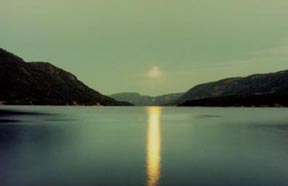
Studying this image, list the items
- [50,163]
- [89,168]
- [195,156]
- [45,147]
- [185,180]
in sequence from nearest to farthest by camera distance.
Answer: [185,180]
[89,168]
[50,163]
[195,156]
[45,147]

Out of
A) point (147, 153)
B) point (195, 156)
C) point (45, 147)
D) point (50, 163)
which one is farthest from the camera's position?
point (45, 147)

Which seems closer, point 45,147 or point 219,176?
point 219,176

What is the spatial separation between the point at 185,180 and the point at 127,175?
6.89 m

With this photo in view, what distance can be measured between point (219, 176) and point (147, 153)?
78.2 ft

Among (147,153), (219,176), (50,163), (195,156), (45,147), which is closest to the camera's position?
(219,176)

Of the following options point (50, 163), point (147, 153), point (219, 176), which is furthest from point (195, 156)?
point (50, 163)

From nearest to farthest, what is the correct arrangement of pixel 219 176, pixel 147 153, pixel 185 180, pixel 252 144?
pixel 185 180
pixel 219 176
pixel 147 153
pixel 252 144

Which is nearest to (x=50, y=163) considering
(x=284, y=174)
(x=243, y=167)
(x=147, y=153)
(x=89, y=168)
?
(x=89, y=168)

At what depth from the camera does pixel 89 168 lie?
49250mm

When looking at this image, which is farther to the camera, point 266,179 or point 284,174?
point 284,174

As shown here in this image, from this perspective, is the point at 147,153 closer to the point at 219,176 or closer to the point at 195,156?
the point at 195,156

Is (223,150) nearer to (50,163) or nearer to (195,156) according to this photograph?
(195,156)

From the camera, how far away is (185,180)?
42.0 meters

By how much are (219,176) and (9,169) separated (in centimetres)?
2528
